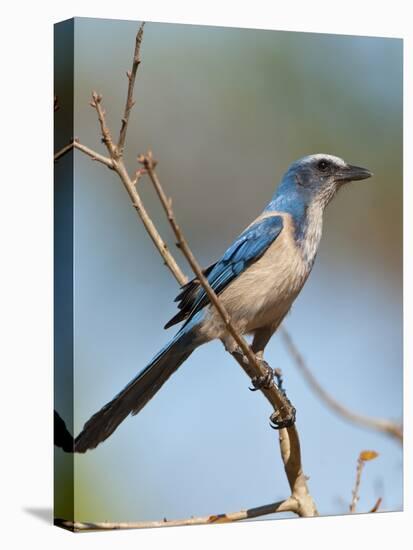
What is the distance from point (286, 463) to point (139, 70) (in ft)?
7.80

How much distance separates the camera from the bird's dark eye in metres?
6.96

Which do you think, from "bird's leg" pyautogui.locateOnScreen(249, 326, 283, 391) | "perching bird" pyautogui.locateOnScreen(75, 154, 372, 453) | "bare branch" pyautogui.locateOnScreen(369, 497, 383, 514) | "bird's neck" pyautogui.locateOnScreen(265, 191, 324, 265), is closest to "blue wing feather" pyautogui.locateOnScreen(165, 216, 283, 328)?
"perching bird" pyautogui.locateOnScreen(75, 154, 372, 453)

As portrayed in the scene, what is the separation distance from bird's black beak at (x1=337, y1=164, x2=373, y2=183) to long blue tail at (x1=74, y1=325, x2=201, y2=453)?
4.74ft

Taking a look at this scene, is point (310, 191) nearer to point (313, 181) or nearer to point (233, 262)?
point (313, 181)

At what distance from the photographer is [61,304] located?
627cm

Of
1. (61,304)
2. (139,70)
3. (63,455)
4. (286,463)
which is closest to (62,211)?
(61,304)

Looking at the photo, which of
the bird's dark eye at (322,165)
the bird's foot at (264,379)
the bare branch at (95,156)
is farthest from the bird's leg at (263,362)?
the bare branch at (95,156)

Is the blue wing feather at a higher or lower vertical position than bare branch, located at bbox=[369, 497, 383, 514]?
higher

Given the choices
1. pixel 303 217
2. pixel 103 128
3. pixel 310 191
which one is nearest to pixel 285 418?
pixel 303 217

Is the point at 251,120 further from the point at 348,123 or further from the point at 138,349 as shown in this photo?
the point at 138,349

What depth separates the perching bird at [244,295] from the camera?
A: 6.29 m

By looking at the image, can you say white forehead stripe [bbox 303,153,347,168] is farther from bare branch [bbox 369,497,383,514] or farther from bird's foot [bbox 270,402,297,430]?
bare branch [bbox 369,497,383,514]

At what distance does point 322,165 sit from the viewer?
6.97m

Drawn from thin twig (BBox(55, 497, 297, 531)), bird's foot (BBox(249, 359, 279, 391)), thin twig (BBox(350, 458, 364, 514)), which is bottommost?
thin twig (BBox(55, 497, 297, 531))
